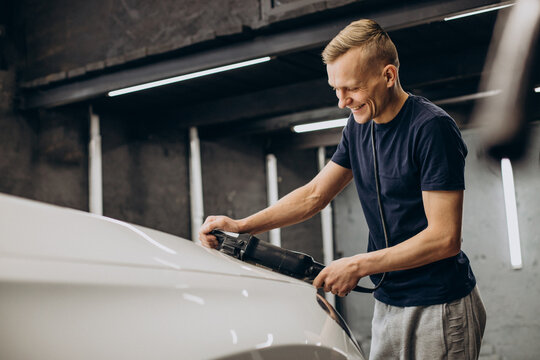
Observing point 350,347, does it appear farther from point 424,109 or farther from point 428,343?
point 424,109

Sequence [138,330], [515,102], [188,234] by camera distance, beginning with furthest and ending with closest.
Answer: [188,234]
[515,102]
[138,330]

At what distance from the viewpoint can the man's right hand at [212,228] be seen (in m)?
1.63

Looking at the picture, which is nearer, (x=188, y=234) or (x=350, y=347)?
(x=350, y=347)

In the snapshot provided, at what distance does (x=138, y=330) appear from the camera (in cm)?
77

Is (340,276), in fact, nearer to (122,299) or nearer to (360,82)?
(360,82)

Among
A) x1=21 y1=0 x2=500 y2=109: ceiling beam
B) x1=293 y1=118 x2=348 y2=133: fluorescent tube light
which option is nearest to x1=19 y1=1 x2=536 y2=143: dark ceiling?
x1=21 y1=0 x2=500 y2=109: ceiling beam

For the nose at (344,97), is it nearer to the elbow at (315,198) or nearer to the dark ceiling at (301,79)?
the elbow at (315,198)

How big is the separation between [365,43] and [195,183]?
5.12 m

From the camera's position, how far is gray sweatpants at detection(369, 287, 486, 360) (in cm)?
160

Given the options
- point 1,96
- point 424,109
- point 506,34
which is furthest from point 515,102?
point 1,96

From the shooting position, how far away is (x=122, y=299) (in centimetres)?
78

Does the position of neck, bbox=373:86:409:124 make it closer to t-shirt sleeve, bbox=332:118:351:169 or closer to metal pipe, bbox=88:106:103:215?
t-shirt sleeve, bbox=332:118:351:169

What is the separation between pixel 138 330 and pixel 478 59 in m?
4.22

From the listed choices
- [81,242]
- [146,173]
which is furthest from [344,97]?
[146,173]
